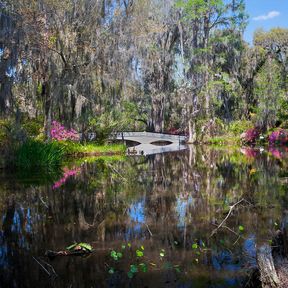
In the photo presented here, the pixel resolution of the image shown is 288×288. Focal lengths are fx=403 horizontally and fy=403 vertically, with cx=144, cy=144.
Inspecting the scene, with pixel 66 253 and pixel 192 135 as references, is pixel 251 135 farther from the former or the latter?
pixel 66 253

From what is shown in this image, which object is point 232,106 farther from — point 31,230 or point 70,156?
point 31,230

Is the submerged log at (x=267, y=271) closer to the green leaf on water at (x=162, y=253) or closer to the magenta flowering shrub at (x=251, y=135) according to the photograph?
the green leaf on water at (x=162, y=253)

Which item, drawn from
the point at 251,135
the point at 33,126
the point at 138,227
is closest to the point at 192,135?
the point at 251,135

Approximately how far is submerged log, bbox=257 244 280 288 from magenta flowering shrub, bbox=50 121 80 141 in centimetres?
1838

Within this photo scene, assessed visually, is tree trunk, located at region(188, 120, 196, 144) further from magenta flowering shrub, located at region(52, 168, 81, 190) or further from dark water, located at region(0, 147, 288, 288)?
dark water, located at region(0, 147, 288, 288)

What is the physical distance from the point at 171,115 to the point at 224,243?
34.3 meters

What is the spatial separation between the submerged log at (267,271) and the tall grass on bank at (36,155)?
13638 millimetres

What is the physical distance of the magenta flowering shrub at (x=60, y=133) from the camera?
21.8 m

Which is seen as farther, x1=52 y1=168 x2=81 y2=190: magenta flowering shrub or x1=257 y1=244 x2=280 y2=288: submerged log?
x1=52 y1=168 x2=81 y2=190: magenta flowering shrub

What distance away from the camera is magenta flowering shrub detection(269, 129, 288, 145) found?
1186 inches

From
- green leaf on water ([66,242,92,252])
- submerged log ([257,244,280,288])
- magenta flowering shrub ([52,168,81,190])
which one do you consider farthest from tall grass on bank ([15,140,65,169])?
submerged log ([257,244,280,288])

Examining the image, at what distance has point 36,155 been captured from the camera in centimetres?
1695

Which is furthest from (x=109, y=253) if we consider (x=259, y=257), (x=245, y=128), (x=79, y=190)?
(x=245, y=128)

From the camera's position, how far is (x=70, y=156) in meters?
21.2
